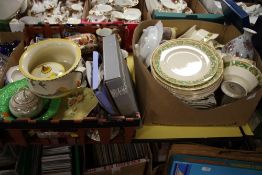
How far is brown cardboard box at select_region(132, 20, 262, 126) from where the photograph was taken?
33.2 inches

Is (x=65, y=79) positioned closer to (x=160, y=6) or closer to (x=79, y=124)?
(x=79, y=124)

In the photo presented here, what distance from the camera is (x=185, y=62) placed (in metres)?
0.94

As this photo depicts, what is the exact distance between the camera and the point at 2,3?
1.19 meters

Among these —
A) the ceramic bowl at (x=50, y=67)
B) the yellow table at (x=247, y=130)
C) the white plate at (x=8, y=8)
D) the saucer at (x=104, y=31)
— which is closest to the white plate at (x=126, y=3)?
the saucer at (x=104, y=31)

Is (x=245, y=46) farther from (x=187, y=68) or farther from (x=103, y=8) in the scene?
(x=103, y=8)

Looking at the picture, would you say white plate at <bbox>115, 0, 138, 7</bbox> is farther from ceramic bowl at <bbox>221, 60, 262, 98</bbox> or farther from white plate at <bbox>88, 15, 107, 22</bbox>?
ceramic bowl at <bbox>221, 60, 262, 98</bbox>

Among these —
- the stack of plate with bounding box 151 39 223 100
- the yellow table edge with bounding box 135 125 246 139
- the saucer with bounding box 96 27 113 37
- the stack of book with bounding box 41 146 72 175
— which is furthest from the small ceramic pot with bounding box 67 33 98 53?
→ the stack of book with bounding box 41 146 72 175

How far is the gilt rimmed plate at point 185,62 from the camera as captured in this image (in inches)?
34.4

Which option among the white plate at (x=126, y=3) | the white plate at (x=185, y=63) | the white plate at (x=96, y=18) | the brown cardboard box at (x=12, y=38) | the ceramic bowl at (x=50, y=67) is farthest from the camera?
the white plate at (x=126, y=3)

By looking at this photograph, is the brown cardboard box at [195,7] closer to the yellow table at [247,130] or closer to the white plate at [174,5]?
the white plate at [174,5]

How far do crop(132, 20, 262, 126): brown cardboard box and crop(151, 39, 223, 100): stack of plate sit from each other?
0.04 metres

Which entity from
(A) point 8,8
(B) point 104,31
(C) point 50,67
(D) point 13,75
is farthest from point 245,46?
(A) point 8,8

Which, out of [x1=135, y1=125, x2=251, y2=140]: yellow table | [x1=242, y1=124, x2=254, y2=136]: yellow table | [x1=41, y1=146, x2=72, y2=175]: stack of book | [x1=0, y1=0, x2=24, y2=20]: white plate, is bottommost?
[x1=41, y1=146, x2=72, y2=175]: stack of book

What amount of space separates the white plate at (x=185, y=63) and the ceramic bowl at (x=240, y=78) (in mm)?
73
